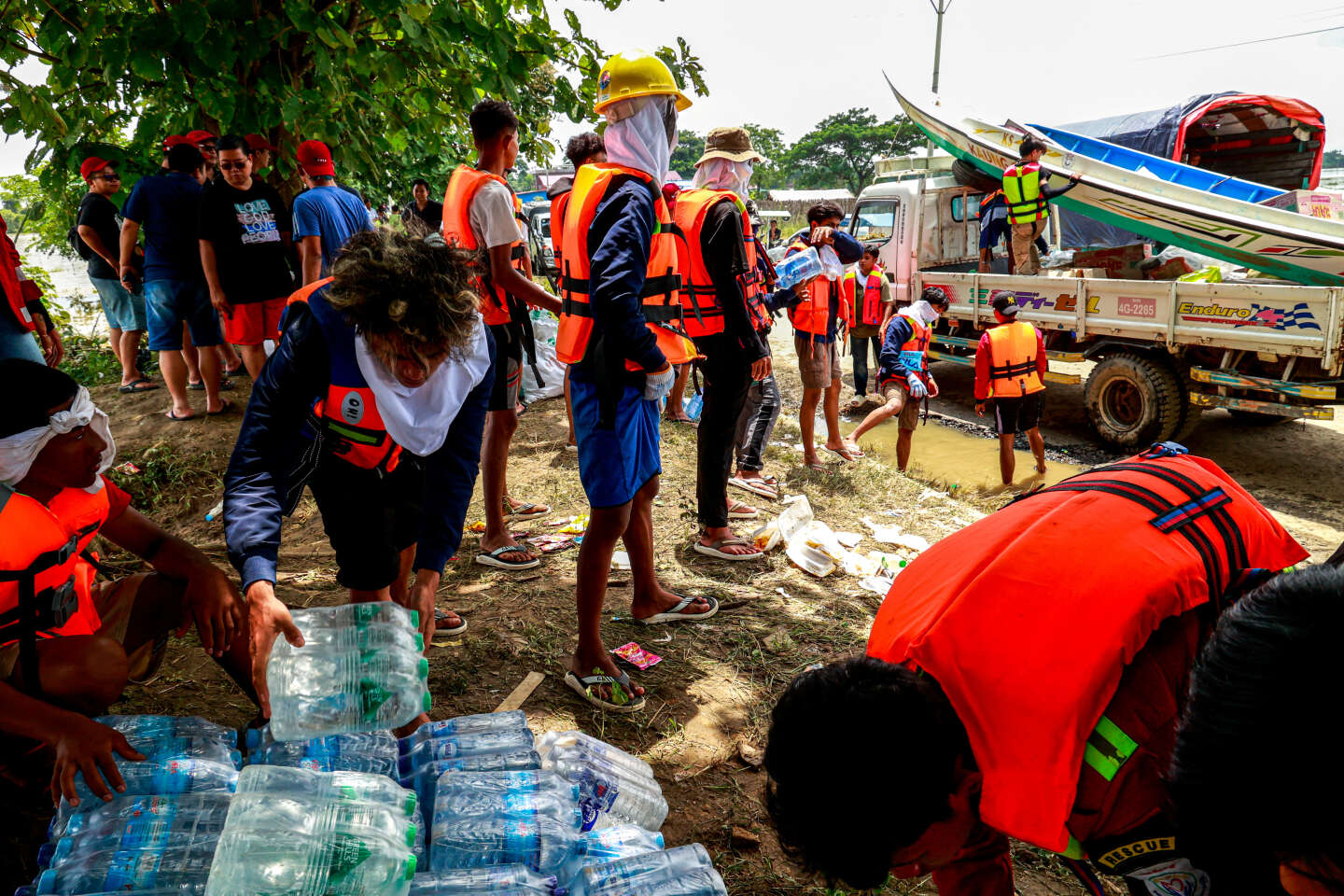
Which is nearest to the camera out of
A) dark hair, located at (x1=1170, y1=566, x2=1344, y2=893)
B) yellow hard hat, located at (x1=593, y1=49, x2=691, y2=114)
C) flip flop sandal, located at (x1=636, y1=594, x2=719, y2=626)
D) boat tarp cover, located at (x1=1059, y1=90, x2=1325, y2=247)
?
dark hair, located at (x1=1170, y1=566, x2=1344, y2=893)

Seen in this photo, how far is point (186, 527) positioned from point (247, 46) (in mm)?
2791

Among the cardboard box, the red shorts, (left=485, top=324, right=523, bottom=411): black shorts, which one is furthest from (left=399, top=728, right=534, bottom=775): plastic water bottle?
the cardboard box

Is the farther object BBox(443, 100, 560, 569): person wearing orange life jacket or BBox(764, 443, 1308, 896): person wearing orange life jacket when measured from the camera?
BBox(443, 100, 560, 569): person wearing orange life jacket

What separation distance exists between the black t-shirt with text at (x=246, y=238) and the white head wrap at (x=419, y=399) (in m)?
3.61

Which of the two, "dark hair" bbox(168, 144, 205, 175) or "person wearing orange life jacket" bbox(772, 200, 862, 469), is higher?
"dark hair" bbox(168, 144, 205, 175)

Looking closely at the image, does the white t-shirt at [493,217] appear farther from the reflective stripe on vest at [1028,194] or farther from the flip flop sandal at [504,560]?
the reflective stripe on vest at [1028,194]

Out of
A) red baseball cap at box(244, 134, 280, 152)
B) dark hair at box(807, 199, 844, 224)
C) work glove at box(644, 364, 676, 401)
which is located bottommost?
work glove at box(644, 364, 676, 401)

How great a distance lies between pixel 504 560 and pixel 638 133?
2.25 meters

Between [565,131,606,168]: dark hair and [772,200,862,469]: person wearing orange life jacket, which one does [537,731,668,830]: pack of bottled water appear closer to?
[565,131,606,168]: dark hair

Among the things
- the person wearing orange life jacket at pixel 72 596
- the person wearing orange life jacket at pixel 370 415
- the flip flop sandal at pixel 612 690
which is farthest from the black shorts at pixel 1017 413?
the person wearing orange life jacket at pixel 72 596

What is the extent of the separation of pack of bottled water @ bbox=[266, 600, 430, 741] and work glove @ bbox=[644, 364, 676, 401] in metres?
1.18

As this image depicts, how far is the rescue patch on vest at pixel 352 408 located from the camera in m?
2.27

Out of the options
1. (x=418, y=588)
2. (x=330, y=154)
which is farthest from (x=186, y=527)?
(x=418, y=588)

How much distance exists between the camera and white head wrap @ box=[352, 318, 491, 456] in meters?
2.18
